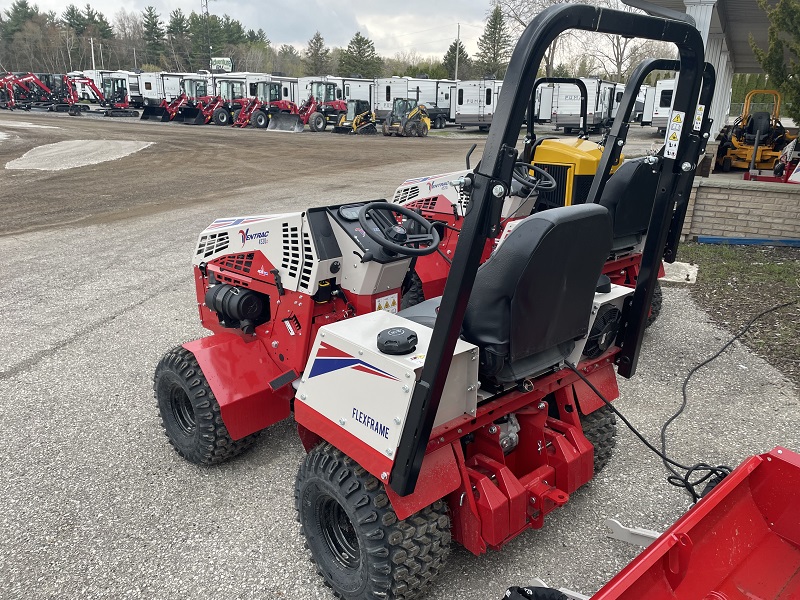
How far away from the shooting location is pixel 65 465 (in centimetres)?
345

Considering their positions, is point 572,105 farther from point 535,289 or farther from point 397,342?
point 397,342

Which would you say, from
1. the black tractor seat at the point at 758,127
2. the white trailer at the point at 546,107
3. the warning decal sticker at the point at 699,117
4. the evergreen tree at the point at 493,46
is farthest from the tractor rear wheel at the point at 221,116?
the evergreen tree at the point at 493,46

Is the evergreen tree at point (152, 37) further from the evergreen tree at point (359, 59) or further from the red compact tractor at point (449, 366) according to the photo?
the red compact tractor at point (449, 366)

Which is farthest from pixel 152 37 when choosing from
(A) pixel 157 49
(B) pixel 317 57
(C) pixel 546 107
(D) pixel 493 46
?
(C) pixel 546 107

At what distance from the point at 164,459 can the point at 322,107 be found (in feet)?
97.8

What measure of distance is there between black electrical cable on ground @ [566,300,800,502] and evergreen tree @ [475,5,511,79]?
61.5 metres

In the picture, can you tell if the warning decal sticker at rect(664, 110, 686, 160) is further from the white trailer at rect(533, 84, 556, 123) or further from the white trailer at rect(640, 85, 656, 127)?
the white trailer at rect(640, 85, 656, 127)

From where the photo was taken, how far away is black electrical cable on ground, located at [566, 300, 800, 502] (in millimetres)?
2674

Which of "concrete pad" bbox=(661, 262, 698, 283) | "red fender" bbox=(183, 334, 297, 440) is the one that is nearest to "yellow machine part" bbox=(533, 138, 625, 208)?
"concrete pad" bbox=(661, 262, 698, 283)

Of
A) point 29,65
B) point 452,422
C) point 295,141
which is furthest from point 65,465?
point 29,65

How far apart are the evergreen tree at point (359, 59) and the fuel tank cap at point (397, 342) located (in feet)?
236

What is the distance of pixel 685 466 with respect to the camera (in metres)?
3.27

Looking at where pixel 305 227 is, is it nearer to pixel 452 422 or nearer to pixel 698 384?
pixel 452 422

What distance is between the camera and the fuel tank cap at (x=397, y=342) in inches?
86.0
